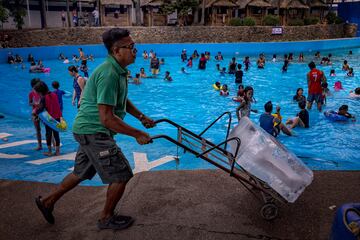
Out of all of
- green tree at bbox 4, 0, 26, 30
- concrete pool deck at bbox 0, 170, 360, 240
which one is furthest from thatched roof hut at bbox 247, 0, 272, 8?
concrete pool deck at bbox 0, 170, 360, 240

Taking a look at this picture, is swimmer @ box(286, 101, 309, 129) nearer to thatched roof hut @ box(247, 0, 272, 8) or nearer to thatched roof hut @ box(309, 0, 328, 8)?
thatched roof hut @ box(247, 0, 272, 8)

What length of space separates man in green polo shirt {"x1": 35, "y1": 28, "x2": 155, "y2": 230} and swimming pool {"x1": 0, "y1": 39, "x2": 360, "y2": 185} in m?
1.61

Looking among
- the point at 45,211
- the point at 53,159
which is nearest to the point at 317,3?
the point at 53,159

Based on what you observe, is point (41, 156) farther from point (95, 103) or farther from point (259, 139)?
point (259, 139)

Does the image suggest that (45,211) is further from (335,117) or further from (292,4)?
(292,4)

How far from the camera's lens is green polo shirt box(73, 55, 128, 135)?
321 centimetres

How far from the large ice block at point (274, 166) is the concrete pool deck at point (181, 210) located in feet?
1.79

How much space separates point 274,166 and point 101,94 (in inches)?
78.8

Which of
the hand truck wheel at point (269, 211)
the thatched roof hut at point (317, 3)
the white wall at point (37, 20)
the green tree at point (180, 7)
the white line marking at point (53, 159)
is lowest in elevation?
the white line marking at point (53, 159)

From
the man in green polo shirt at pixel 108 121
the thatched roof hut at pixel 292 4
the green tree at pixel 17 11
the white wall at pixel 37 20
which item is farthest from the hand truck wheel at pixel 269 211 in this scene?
the thatched roof hut at pixel 292 4

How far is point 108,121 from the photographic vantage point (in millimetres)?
3225

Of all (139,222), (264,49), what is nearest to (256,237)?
(139,222)

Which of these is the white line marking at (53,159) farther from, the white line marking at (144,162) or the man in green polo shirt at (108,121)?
the man in green polo shirt at (108,121)

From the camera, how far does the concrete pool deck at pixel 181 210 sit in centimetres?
367
